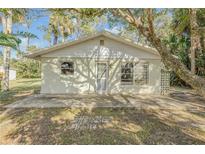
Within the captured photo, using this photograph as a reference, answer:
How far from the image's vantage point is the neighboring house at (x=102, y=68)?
50.7ft

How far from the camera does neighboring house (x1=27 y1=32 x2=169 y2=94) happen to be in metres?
15.5

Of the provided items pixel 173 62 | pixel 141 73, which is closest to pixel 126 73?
pixel 141 73

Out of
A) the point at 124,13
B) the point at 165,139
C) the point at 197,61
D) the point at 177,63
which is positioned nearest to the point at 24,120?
the point at 165,139

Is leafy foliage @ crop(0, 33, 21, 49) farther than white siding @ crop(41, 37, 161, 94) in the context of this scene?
No

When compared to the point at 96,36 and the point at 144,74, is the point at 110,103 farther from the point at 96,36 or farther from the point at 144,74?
the point at 96,36

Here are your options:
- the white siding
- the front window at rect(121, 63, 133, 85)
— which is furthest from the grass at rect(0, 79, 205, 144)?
the front window at rect(121, 63, 133, 85)

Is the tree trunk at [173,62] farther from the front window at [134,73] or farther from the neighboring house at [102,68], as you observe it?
the front window at [134,73]

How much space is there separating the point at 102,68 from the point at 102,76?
57 centimetres

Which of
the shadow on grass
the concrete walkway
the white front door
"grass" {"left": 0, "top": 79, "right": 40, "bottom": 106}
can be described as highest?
the white front door

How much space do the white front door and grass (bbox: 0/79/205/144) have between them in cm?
629

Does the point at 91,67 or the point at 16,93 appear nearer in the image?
the point at 91,67

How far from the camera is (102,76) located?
1591 cm

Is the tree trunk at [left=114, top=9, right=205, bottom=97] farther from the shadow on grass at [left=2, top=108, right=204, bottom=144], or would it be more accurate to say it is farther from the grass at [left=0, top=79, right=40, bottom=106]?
the grass at [left=0, top=79, right=40, bottom=106]

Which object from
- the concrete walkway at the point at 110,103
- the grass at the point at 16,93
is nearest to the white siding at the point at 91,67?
the grass at the point at 16,93
